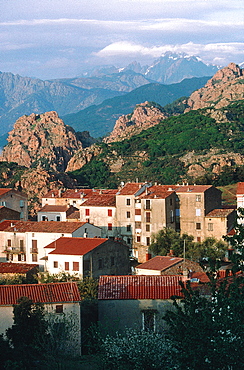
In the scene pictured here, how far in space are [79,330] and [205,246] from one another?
25.4m

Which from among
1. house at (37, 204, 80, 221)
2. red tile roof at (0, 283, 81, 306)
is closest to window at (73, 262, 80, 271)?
red tile roof at (0, 283, 81, 306)

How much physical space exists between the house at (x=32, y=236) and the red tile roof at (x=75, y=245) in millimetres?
4222

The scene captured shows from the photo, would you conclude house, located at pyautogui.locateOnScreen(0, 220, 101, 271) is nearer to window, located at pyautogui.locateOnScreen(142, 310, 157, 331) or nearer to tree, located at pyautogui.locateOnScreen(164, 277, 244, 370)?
window, located at pyautogui.locateOnScreen(142, 310, 157, 331)

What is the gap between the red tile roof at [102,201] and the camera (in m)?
62.8

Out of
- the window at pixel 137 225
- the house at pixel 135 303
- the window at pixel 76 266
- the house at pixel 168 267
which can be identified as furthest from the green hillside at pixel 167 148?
the house at pixel 135 303

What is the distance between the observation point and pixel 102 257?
4534cm

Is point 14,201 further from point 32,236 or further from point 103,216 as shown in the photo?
point 32,236

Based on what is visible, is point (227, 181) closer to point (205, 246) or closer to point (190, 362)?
point (205, 246)

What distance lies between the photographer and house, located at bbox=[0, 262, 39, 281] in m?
45.4

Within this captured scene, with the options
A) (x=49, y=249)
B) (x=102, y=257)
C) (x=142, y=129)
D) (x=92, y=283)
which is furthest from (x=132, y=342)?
(x=142, y=129)

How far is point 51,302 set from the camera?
32.0m

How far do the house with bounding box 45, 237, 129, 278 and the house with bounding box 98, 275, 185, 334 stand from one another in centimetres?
932

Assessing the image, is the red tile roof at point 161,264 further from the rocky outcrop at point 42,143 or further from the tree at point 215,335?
the rocky outcrop at point 42,143

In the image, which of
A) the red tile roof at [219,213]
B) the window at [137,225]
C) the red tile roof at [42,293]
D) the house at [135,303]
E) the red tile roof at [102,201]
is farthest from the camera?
the red tile roof at [102,201]
